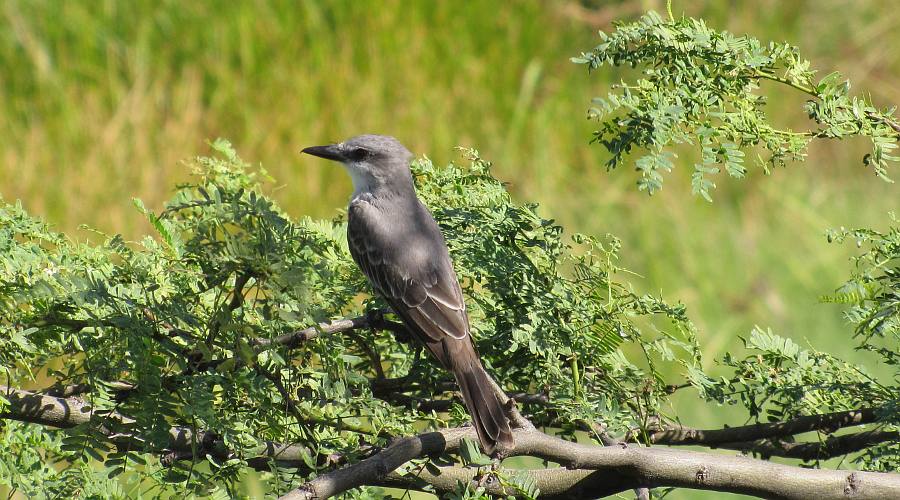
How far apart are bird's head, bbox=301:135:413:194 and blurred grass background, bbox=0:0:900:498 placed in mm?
3103

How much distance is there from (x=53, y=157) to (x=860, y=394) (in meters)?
6.55

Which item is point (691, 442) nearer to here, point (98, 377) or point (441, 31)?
point (98, 377)

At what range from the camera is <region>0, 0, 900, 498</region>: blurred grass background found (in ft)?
25.1

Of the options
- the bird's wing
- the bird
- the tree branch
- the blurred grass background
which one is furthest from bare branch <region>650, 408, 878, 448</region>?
the blurred grass background

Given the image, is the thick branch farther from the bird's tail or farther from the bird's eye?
the bird's eye

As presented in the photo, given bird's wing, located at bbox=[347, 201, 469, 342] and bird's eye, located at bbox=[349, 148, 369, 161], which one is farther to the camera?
bird's eye, located at bbox=[349, 148, 369, 161]

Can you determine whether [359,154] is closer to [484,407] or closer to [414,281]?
[414,281]

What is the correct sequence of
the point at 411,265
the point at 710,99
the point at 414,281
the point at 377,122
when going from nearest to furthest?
the point at 710,99 < the point at 414,281 < the point at 411,265 < the point at 377,122

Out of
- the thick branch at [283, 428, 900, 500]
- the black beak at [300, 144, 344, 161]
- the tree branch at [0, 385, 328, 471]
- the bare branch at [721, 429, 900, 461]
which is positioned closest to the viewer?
the thick branch at [283, 428, 900, 500]

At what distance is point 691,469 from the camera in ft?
7.29

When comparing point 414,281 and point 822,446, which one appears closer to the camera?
point 822,446

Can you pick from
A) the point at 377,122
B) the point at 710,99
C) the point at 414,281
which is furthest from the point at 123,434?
the point at 377,122

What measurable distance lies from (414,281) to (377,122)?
15.1ft

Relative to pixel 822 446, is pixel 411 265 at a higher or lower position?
higher
